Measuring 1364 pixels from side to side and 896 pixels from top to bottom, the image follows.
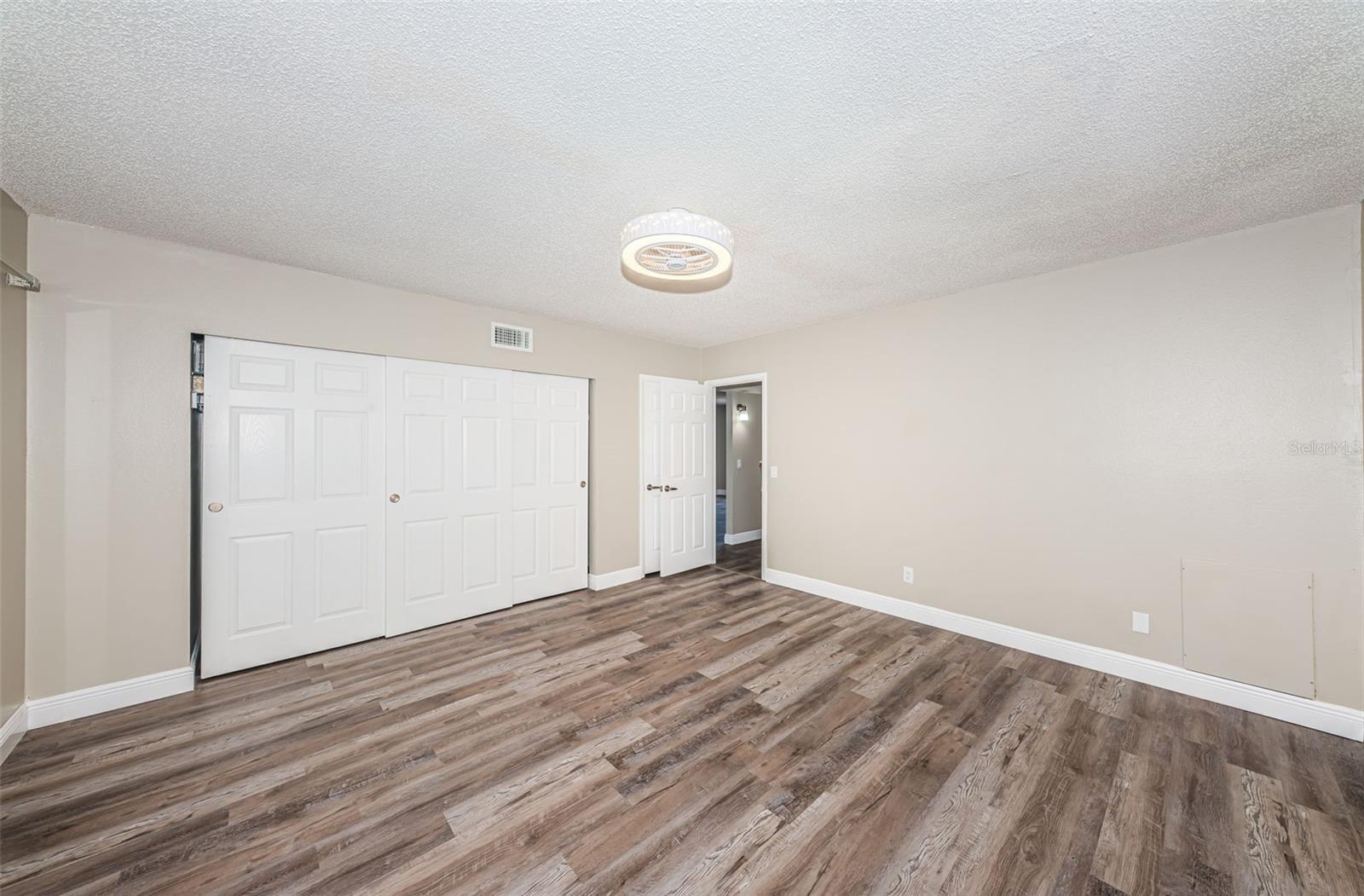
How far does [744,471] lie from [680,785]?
5571mm

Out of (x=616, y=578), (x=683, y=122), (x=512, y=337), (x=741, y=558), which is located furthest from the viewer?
(x=741, y=558)

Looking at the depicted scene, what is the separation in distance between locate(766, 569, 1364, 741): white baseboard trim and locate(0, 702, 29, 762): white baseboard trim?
16.6ft

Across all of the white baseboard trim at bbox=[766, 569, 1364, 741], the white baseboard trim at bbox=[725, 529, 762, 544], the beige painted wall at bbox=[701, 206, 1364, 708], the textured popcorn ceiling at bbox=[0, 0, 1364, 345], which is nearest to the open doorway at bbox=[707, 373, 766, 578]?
the white baseboard trim at bbox=[725, 529, 762, 544]

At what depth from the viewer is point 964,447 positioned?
358 cm

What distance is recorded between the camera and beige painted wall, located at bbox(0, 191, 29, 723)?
2.18 m

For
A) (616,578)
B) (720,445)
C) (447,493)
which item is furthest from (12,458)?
(720,445)

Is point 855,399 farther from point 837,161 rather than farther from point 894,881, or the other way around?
point 894,881

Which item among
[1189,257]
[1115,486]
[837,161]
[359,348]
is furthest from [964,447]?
[359,348]

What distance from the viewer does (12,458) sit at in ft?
7.40

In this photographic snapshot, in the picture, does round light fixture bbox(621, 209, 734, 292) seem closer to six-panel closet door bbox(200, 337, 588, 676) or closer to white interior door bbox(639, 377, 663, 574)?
six-panel closet door bbox(200, 337, 588, 676)

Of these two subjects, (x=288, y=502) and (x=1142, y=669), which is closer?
(x=1142, y=669)

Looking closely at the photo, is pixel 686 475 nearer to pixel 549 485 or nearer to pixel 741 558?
pixel 741 558

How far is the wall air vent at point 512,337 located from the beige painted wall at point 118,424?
1.15m

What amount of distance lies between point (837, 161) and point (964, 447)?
8.30 ft
